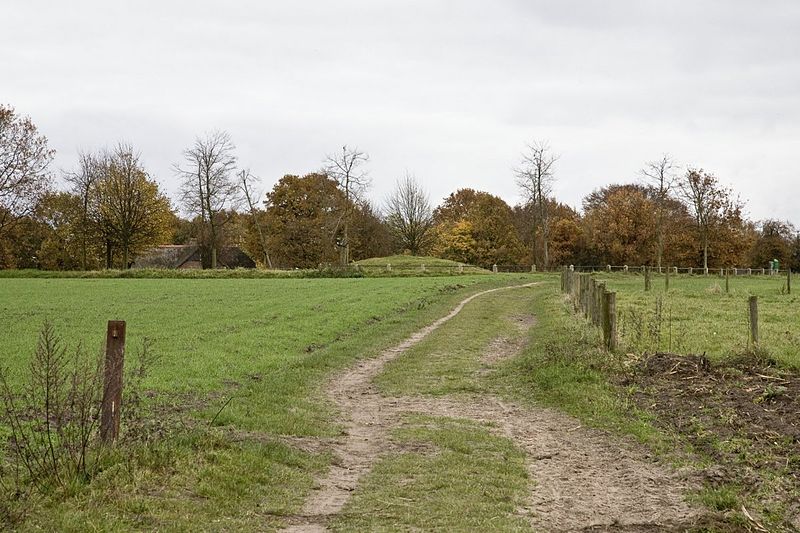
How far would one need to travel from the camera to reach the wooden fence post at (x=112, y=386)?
23.8 ft

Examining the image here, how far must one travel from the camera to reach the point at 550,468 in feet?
27.0

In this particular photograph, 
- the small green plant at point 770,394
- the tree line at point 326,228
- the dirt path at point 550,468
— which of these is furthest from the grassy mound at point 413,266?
the small green plant at point 770,394

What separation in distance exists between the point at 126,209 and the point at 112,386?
244ft

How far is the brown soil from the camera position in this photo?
731 centimetres

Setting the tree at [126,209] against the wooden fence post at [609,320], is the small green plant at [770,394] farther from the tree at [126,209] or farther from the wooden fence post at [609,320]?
the tree at [126,209]

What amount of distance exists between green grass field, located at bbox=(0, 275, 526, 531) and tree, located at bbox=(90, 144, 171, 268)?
1692 inches

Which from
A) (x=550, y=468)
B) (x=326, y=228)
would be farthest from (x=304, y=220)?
(x=550, y=468)

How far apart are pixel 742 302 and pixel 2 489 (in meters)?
29.1

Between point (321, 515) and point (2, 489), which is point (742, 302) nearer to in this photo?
point (321, 515)

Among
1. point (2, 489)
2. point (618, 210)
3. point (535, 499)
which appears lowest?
point (535, 499)

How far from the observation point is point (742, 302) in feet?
95.9

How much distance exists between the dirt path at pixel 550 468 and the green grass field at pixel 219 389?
380 mm

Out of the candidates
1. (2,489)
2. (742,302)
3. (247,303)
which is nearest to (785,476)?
(2,489)

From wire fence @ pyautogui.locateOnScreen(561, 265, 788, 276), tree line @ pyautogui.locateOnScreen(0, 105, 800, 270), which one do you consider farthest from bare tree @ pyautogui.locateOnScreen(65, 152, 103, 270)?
wire fence @ pyautogui.locateOnScreen(561, 265, 788, 276)
